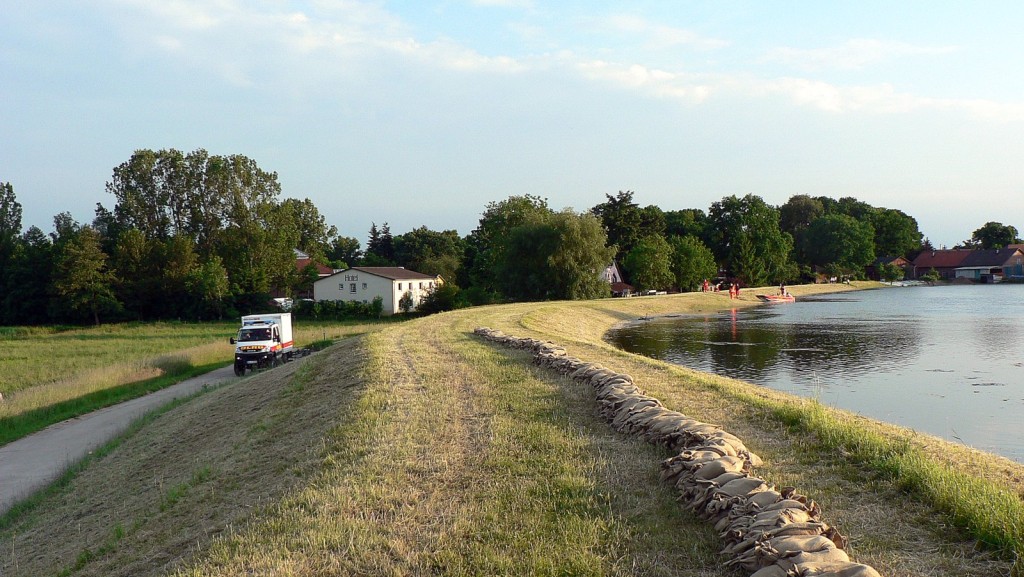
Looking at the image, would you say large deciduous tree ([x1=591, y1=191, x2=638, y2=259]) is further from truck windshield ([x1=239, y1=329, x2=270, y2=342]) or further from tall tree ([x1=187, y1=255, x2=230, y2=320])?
truck windshield ([x1=239, y1=329, x2=270, y2=342])

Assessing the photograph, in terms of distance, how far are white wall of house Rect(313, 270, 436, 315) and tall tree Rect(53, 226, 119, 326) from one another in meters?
21.4

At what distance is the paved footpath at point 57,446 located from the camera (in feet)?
47.7

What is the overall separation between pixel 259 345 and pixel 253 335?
0.69 meters

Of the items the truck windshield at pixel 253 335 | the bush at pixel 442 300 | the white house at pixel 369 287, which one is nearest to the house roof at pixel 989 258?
the bush at pixel 442 300

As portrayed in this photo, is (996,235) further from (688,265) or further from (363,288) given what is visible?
(363,288)

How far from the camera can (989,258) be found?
4968 inches

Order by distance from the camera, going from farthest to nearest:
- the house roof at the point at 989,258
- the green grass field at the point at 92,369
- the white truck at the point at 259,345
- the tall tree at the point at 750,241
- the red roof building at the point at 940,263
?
the red roof building at the point at 940,263 → the house roof at the point at 989,258 → the tall tree at the point at 750,241 → the white truck at the point at 259,345 → the green grass field at the point at 92,369

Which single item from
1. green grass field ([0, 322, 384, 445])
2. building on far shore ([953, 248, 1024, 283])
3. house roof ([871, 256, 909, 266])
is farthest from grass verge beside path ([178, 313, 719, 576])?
building on far shore ([953, 248, 1024, 283])

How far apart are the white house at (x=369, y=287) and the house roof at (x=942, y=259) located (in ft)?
367

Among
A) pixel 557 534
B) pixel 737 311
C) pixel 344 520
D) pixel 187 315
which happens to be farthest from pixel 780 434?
pixel 187 315

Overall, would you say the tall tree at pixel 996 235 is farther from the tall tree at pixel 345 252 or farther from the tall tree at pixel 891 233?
the tall tree at pixel 345 252

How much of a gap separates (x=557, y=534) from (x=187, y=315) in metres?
74.6

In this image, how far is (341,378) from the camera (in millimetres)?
16781

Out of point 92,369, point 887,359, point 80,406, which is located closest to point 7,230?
point 92,369
